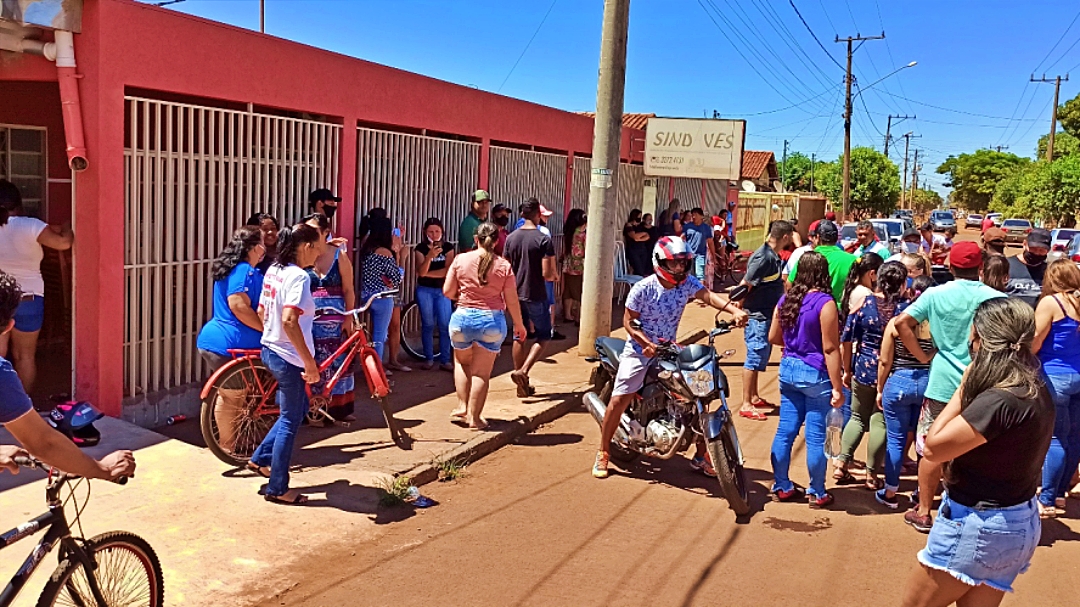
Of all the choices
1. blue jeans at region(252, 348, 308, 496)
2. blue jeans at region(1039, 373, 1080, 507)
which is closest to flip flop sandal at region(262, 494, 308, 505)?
blue jeans at region(252, 348, 308, 496)

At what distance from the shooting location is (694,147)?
1831cm

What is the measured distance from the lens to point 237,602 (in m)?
4.62

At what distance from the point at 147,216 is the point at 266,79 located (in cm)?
171

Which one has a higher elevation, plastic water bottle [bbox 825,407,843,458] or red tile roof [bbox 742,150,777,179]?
red tile roof [bbox 742,150,777,179]

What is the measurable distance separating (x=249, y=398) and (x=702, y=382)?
3149mm

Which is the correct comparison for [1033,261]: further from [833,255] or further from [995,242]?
[833,255]

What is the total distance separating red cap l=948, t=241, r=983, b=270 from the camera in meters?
6.29

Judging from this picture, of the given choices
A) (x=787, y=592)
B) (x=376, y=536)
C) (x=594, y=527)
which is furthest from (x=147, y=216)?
(x=787, y=592)

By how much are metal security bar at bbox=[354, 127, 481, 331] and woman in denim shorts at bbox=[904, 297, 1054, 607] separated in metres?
6.94

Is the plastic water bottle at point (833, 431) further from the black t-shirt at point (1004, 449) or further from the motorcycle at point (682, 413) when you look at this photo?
the black t-shirt at point (1004, 449)

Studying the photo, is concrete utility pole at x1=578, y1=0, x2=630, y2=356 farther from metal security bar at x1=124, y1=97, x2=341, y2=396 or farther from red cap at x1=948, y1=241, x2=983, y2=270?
red cap at x1=948, y1=241, x2=983, y2=270

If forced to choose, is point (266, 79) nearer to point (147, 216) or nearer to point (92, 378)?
point (147, 216)

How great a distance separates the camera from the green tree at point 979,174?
8869 cm

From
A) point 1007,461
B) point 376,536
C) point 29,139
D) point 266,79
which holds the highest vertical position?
point 266,79
